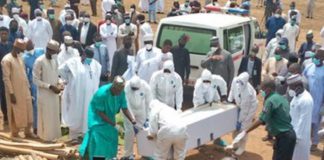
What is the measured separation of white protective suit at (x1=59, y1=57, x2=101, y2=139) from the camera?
10500mm

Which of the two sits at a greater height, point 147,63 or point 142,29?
point 142,29

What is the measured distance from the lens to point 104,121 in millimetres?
8289

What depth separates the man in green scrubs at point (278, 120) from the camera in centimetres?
841

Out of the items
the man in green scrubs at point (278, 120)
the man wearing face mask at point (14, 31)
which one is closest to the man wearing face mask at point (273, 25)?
the man wearing face mask at point (14, 31)

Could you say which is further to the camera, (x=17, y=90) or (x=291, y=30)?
(x=291, y=30)

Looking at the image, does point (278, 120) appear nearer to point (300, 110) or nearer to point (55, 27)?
point (300, 110)

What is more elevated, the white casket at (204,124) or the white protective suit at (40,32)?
Result: the white protective suit at (40,32)

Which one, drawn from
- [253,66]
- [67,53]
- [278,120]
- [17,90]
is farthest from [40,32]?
[278,120]

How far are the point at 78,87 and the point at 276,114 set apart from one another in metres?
3.71

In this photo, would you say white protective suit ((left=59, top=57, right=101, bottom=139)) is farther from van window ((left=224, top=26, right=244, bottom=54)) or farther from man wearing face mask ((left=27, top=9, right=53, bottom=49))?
man wearing face mask ((left=27, top=9, right=53, bottom=49))

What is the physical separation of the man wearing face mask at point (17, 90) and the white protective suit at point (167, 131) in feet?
9.28

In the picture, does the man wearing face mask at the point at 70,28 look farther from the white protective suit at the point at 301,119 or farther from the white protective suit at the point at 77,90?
the white protective suit at the point at 301,119

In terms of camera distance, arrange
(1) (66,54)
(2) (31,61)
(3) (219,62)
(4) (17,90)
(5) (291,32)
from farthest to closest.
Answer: (5) (291,32) → (3) (219,62) → (1) (66,54) → (2) (31,61) → (4) (17,90)

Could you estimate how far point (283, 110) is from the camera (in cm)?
843
